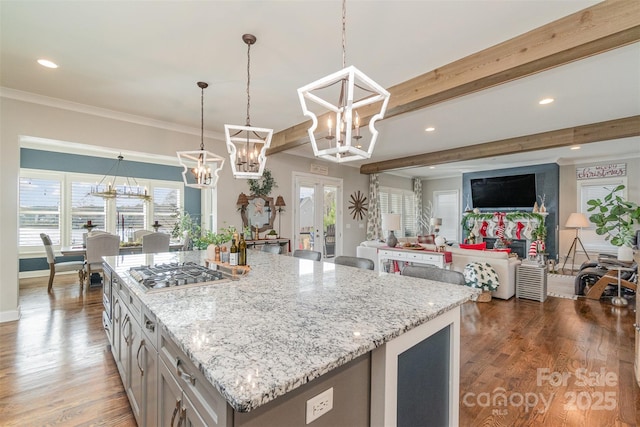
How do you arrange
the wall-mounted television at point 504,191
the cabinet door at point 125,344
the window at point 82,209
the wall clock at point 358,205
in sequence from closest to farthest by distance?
the cabinet door at point 125,344
the window at point 82,209
the wall-mounted television at point 504,191
the wall clock at point 358,205

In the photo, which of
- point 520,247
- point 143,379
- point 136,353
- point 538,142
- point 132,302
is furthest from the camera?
point 520,247

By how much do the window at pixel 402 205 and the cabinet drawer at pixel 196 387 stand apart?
7916 millimetres

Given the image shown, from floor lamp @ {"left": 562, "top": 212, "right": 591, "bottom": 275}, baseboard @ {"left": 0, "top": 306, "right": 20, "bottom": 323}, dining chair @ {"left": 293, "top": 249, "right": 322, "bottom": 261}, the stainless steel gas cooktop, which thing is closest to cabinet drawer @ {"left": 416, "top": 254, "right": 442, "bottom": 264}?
dining chair @ {"left": 293, "top": 249, "right": 322, "bottom": 261}

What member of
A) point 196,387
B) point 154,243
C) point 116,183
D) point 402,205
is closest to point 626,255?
point 402,205

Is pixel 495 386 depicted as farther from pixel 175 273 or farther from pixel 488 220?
pixel 488 220

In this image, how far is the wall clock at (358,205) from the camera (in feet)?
25.5

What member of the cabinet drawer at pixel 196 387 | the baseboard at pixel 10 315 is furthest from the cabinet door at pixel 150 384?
the baseboard at pixel 10 315

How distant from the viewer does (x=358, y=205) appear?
791 centimetres

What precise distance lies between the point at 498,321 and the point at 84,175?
837 centimetres

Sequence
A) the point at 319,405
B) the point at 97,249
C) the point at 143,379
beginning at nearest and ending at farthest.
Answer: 1. the point at 319,405
2. the point at 143,379
3. the point at 97,249

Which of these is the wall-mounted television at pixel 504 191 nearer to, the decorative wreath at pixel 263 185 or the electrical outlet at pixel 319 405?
the decorative wreath at pixel 263 185

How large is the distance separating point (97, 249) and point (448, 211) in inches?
374

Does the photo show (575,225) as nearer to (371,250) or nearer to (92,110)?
(371,250)

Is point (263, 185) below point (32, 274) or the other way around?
the other way around
